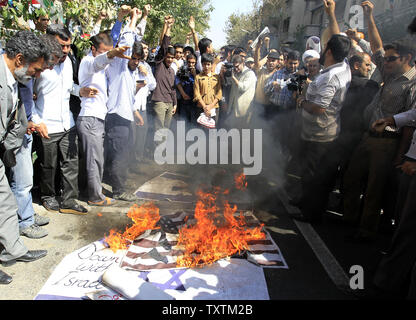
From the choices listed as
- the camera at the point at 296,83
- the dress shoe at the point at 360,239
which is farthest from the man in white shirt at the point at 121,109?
the dress shoe at the point at 360,239

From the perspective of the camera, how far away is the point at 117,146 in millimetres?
4641

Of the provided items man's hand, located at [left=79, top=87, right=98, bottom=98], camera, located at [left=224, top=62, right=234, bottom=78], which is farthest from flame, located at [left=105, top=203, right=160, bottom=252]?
camera, located at [left=224, top=62, right=234, bottom=78]

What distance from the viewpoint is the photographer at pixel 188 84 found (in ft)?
23.5

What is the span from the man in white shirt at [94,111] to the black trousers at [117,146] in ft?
0.65

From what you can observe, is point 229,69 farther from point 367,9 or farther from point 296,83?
point 367,9

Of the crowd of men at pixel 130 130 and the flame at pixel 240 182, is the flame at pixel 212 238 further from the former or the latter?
the flame at pixel 240 182

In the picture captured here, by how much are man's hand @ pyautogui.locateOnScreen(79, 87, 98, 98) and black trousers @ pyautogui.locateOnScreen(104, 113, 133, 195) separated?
0.48m

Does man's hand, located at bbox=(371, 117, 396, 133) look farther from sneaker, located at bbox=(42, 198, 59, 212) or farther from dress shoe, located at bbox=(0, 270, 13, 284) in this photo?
sneaker, located at bbox=(42, 198, 59, 212)

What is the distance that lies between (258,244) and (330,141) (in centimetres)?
177

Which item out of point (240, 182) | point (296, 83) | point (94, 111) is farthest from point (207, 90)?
point (94, 111)

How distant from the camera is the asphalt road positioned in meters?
2.89

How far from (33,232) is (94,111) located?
1698 mm
